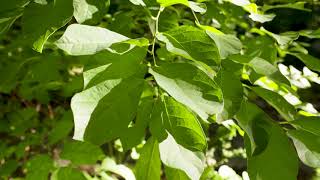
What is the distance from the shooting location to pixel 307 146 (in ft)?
2.56

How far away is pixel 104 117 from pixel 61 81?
0.89m

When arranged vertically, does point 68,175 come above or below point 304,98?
above

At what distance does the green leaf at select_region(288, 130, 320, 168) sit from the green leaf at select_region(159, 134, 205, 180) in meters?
0.22

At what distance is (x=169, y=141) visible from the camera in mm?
700

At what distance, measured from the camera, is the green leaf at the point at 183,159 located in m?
0.65

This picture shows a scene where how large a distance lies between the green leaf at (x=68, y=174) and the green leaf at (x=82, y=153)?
0.05 meters

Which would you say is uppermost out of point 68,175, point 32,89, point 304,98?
point 68,175

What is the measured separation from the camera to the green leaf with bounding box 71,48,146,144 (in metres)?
0.63

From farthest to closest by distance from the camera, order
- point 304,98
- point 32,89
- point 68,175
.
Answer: point 304,98, point 32,89, point 68,175

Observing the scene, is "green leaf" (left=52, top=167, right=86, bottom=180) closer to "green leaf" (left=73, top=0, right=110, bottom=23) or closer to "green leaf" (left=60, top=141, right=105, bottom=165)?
"green leaf" (left=60, top=141, right=105, bottom=165)

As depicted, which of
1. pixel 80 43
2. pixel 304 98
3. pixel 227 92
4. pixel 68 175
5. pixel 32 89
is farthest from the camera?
pixel 304 98

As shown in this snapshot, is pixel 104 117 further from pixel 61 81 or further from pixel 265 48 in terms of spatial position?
pixel 61 81

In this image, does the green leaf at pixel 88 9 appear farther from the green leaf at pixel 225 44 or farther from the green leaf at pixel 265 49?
the green leaf at pixel 265 49

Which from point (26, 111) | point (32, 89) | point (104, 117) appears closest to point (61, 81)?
point (32, 89)
